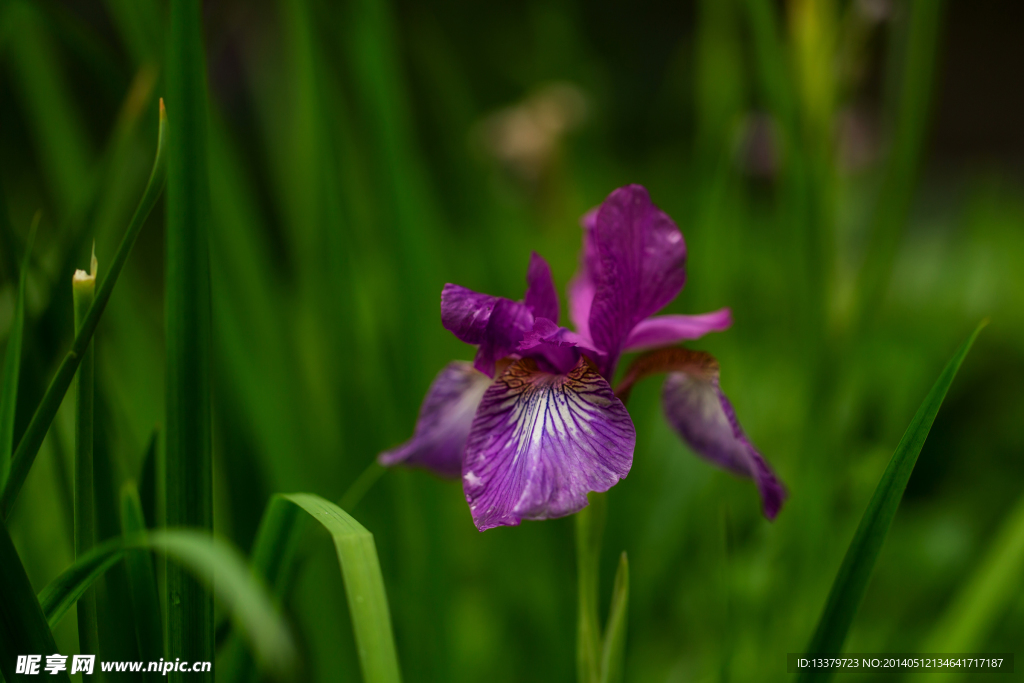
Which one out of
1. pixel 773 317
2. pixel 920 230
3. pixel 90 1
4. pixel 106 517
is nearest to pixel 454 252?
pixel 773 317

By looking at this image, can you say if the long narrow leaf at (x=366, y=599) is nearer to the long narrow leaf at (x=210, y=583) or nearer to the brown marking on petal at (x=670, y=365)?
the long narrow leaf at (x=210, y=583)

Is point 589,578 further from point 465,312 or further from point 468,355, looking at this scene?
point 468,355

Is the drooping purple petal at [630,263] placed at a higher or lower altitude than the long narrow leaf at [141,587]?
higher

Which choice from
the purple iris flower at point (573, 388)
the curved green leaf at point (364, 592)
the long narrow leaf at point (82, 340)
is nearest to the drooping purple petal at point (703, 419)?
the purple iris flower at point (573, 388)

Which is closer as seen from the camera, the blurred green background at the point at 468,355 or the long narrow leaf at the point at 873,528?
the long narrow leaf at the point at 873,528

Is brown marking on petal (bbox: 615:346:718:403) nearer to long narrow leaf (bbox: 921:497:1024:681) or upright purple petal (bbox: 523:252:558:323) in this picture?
upright purple petal (bbox: 523:252:558:323)

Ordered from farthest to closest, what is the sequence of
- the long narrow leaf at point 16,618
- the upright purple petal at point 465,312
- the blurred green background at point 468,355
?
1. the blurred green background at point 468,355
2. the upright purple petal at point 465,312
3. the long narrow leaf at point 16,618

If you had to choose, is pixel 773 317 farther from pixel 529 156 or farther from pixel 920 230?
pixel 920 230
